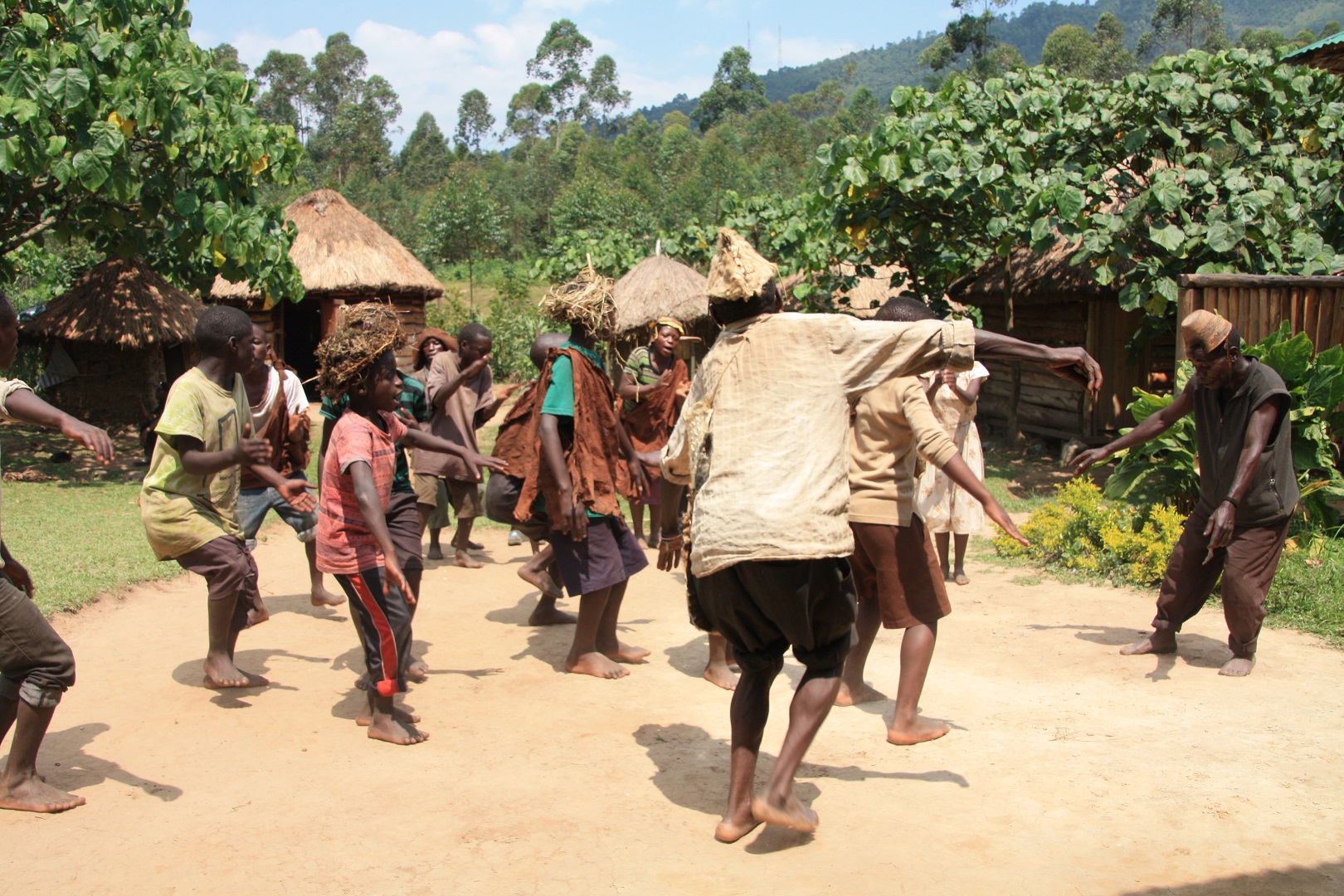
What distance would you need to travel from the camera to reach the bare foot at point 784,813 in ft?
10.3

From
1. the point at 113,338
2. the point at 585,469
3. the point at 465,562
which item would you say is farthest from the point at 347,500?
the point at 113,338

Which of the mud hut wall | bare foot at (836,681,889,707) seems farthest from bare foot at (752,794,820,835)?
the mud hut wall

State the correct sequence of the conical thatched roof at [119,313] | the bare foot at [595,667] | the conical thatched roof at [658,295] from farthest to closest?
1. the conical thatched roof at [658,295]
2. the conical thatched roof at [119,313]
3. the bare foot at [595,667]

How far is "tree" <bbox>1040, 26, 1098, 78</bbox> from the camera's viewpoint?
62.6m

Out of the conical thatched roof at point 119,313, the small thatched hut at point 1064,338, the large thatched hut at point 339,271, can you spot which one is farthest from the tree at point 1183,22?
the conical thatched roof at point 119,313

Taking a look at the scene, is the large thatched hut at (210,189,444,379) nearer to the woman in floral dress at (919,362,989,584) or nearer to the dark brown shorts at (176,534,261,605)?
the woman in floral dress at (919,362,989,584)

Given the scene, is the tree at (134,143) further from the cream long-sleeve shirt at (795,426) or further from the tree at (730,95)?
the tree at (730,95)

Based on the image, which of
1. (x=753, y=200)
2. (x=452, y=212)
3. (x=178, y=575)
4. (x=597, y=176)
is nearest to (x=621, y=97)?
(x=597, y=176)

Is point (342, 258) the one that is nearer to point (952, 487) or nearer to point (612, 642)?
point (952, 487)

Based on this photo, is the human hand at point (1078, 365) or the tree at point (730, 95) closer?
the human hand at point (1078, 365)

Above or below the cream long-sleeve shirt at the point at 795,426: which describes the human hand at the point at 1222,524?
below

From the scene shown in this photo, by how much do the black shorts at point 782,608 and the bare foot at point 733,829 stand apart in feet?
1.52

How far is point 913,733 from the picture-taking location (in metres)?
4.08

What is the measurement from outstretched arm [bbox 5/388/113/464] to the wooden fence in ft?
22.4
